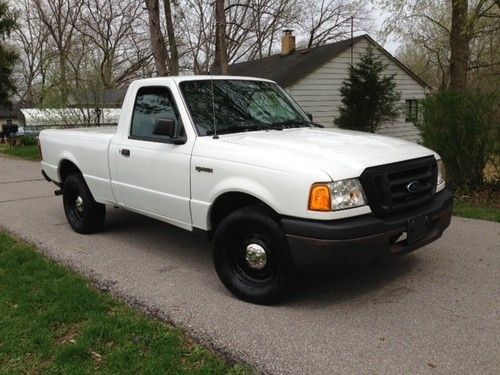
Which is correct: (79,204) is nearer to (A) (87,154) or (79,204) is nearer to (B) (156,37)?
(A) (87,154)

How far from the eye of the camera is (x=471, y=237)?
5984 mm

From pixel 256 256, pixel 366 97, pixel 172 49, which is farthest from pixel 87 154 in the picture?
pixel 366 97

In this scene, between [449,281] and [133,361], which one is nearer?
[133,361]

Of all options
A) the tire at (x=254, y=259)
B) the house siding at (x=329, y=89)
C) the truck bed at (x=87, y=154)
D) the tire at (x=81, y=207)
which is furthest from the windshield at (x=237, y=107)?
the house siding at (x=329, y=89)

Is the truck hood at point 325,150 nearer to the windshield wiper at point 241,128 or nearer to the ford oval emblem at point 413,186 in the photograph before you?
the windshield wiper at point 241,128

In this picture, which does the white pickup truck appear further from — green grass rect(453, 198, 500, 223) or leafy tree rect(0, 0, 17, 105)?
leafy tree rect(0, 0, 17, 105)

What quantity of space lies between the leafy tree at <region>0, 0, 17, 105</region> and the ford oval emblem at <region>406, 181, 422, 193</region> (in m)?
33.2

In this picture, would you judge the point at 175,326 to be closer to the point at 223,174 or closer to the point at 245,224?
the point at 245,224

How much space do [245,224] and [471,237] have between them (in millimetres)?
3272

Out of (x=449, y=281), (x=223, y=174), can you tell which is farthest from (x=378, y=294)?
(x=223, y=174)

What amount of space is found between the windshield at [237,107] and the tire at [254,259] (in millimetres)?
982

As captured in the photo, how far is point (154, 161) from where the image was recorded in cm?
495

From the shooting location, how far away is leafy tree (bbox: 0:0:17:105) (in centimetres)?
3144

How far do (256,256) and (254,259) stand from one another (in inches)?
1.5
